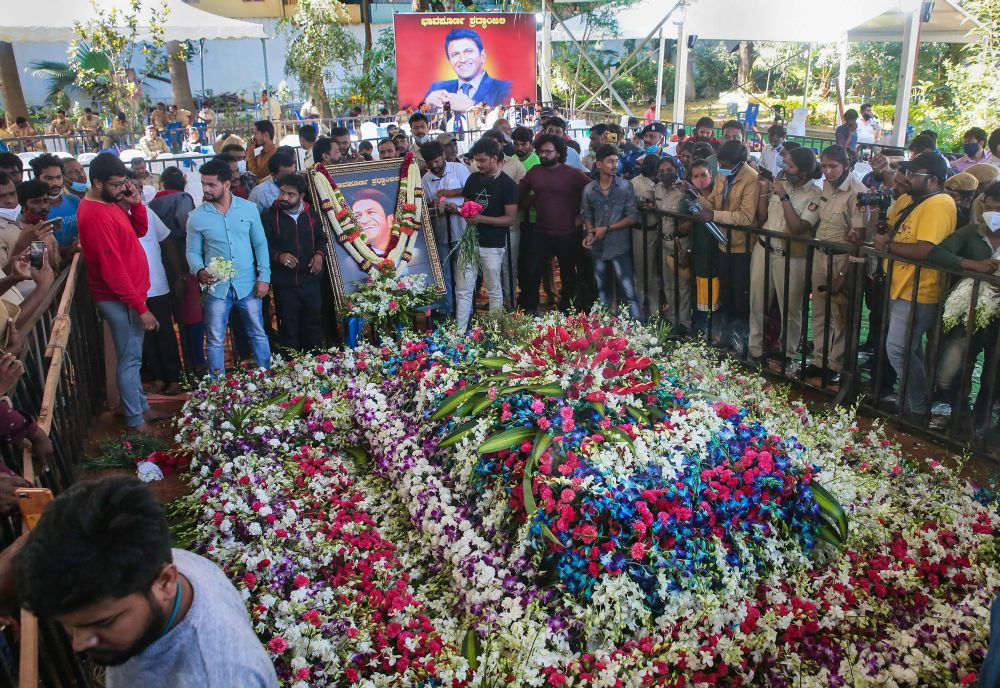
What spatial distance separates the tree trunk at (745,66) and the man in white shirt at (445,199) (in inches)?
1268

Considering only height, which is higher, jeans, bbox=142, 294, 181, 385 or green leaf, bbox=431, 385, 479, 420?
green leaf, bbox=431, 385, 479, 420

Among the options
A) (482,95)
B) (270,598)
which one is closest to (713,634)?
(270,598)

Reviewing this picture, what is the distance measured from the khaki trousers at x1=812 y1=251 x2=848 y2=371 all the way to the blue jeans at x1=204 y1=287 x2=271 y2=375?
15.2ft

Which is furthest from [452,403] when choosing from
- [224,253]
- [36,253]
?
[224,253]

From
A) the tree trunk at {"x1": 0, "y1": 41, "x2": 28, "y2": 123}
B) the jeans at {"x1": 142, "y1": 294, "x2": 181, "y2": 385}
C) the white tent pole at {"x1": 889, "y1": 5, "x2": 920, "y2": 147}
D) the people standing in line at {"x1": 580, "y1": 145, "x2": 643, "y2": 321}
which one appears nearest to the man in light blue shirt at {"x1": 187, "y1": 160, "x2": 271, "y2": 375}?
the jeans at {"x1": 142, "y1": 294, "x2": 181, "y2": 385}

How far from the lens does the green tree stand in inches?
1016

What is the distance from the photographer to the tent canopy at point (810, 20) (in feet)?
45.3

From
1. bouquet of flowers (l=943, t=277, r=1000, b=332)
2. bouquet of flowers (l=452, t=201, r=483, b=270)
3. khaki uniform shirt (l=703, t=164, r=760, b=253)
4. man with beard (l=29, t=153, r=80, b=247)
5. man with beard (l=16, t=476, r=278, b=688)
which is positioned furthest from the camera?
bouquet of flowers (l=452, t=201, r=483, b=270)

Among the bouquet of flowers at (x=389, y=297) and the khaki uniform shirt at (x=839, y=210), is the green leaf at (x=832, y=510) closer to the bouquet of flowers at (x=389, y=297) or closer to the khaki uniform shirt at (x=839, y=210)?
the khaki uniform shirt at (x=839, y=210)

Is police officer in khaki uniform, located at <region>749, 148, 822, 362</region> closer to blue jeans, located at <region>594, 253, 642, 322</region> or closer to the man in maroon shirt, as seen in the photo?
blue jeans, located at <region>594, 253, 642, 322</region>

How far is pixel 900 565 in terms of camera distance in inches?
150

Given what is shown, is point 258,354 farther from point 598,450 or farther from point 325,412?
point 598,450

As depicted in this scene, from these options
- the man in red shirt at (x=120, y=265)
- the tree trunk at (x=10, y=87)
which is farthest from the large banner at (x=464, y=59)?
the man in red shirt at (x=120, y=265)

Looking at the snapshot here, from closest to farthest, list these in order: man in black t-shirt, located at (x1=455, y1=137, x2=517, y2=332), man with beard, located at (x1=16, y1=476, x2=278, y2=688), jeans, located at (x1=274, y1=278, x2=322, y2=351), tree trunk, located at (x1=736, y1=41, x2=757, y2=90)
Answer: man with beard, located at (x1=16, y1=476, x2=278, y2=688)
jeans, located at (x1=274, y1=278, x2=322, y2=351)
man in black t-shirt, located at (x1=455, y1=137, x2=517, y2=332)
tree trunk, located at (x1=736, y1=41, x2=757, y2=90)
